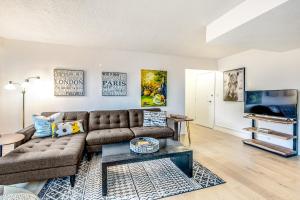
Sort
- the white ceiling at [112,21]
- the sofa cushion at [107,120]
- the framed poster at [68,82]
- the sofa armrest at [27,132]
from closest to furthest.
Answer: the white ceiling at [112,21] → the sofa armrest at [27,132] → the sofa cushion at [107,120] → the framed poster at [68,82]

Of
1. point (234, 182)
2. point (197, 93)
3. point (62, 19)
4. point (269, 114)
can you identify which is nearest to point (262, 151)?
point (269, 114)

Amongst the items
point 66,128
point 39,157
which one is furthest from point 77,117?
point 39,157

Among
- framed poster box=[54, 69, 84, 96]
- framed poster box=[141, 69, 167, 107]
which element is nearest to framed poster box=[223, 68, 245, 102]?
framed poster box=[141, 69, 167, 107]

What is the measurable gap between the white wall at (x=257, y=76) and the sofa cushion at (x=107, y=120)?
2931 millimetres

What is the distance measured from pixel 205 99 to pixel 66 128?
4362 millimetres

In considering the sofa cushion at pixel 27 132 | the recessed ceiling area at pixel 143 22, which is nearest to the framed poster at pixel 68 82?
the recessed ceiling area at pixel 143 22

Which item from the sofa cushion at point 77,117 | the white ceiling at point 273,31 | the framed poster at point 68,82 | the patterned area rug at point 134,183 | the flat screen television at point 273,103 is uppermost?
the white ceiling at point 273,31

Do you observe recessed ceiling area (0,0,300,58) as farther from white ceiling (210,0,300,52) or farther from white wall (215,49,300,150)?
white wall (215,49,300,150)

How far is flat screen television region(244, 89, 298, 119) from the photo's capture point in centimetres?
290

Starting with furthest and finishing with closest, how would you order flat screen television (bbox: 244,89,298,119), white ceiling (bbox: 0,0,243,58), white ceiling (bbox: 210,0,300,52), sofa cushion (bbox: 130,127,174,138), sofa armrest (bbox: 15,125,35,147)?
sofa cushion (bbox: 130,127,174,138) < flat screen television (bbox: 244,89,298,119) < sofa armrest (bbox: 15,125,35,147) < white ceiling (bbox: 0,0,243,58) < white ceiling (bbox: 210,0,300,52)

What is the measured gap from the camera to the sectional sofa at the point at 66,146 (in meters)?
1.77

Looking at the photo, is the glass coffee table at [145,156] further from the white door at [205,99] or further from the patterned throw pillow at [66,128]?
the white door at [205,99]

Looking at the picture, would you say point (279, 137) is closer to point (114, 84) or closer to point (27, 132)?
point (114, 84)

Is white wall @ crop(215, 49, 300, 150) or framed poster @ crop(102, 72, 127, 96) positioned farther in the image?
framed poster @ crop(102, 72, 127, 96)
